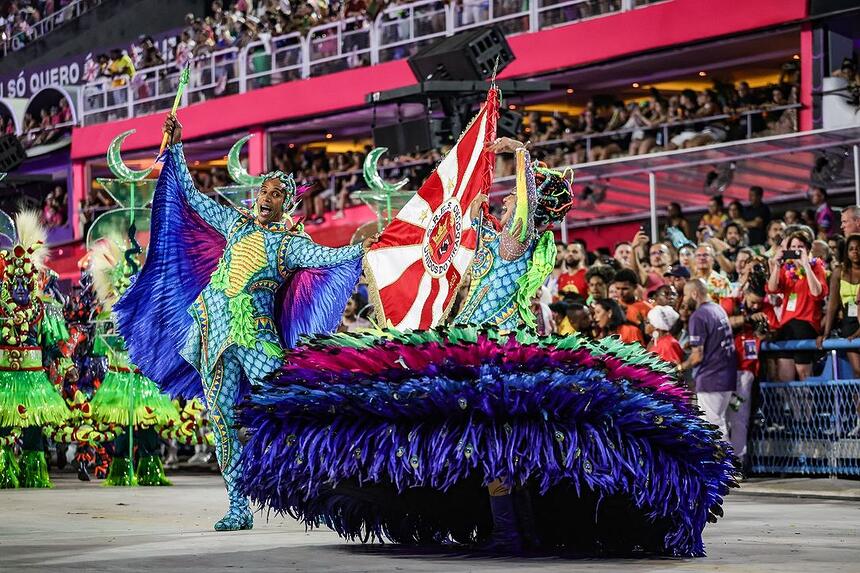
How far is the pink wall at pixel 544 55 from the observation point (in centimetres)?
2198

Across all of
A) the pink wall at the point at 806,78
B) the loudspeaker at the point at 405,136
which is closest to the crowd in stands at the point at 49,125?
the pink wall at the point at 806,78

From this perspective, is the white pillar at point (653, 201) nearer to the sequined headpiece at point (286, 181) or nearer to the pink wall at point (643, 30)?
the pink wall at point (643, 30)

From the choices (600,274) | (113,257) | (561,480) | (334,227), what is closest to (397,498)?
(561,480)

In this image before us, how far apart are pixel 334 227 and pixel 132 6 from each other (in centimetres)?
1523

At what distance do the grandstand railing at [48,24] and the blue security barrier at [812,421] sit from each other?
31061mm

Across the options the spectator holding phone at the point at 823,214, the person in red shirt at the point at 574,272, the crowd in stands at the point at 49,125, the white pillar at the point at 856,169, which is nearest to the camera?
the person in red shirt at the point at 574,272

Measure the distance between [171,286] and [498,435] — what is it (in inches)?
151

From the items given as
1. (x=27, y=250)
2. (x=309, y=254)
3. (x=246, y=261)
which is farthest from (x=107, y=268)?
(x=309, y=254)

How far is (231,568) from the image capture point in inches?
258

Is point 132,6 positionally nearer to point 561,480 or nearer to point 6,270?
point 6,270

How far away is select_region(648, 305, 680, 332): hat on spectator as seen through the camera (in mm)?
13250

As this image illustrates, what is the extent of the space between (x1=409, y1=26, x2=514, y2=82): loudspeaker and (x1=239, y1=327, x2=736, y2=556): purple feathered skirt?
31.3 feet

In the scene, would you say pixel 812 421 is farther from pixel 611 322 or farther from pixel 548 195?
pixel 548 195

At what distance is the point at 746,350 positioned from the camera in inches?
526
